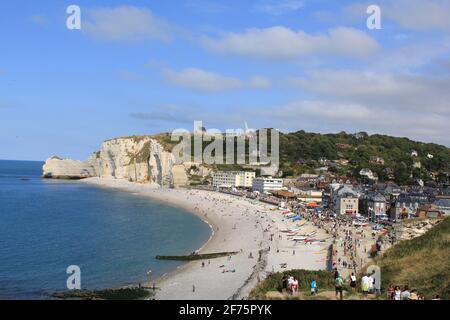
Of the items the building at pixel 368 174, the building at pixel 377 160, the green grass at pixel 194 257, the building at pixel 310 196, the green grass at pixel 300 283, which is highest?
the building at pixel 377 160

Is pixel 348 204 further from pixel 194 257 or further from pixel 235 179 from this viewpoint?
pixel 235 179

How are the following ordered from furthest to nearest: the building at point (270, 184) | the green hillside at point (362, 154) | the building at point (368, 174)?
the green hillside at point (362, 154)
the building at point (368, 174)
the building at point (270, 184)

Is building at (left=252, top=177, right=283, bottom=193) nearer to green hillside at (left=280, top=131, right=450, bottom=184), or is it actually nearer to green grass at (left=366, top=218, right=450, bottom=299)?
green hillside at (left=280, top=131, right=450, bottom=184)

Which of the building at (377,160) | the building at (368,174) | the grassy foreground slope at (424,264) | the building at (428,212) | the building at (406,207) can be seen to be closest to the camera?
the grassy foreground slope at (424,264)

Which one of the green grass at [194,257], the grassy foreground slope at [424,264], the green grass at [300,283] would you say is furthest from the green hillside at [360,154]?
the green grass at [300,283]

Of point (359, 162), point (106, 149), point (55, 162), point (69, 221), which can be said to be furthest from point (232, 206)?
point (55, 162)

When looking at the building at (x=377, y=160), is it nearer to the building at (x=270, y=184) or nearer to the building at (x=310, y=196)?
the building at (x=270, y=184)

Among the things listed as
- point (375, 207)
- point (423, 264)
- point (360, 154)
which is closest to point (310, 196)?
point (375, 207)
